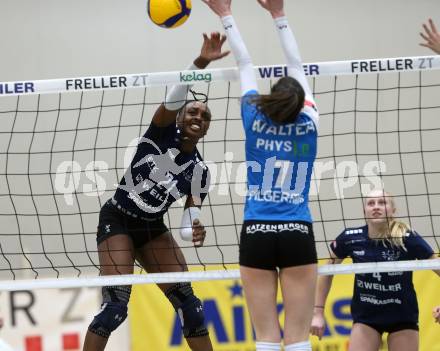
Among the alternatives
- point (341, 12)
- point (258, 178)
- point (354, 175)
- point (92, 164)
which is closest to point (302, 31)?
point (341, 12)

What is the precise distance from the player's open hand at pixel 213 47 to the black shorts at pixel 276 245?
1377mm

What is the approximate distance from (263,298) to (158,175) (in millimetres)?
1542

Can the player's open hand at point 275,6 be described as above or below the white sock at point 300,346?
above

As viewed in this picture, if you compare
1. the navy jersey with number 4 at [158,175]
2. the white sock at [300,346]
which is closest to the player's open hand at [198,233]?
the navy jersey with number 4 at [158,175]

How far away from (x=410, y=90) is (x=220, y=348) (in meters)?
3.61

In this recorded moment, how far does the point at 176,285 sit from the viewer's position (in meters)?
5.94

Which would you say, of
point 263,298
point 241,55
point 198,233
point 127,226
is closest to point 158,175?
point 127,226

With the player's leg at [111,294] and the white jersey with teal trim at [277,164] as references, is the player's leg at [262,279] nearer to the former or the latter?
the white jersey with teal trim at [277,164]

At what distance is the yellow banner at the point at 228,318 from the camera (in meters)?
8.48

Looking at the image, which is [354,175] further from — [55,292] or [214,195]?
[55,292]

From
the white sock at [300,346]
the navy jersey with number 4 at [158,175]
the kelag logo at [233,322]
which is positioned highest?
the navy jersey with number 4 at [158,175]

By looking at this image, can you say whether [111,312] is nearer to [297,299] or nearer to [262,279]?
[262,279]

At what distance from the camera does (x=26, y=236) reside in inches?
375

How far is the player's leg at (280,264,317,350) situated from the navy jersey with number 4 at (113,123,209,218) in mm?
1485
